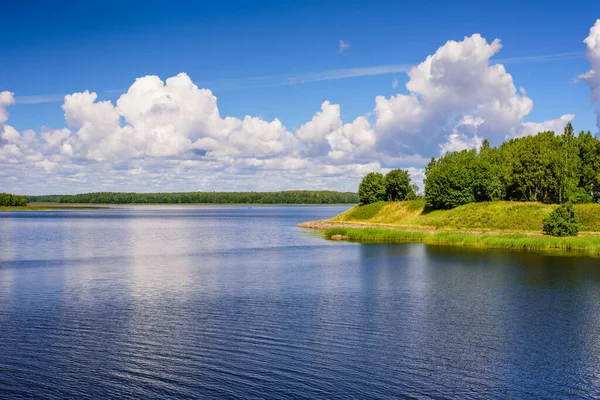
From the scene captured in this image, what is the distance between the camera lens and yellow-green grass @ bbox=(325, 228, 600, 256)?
8409cm

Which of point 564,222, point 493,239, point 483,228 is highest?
point 564,222

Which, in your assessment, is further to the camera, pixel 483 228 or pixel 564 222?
pixel 483 228

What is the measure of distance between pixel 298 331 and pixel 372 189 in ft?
481

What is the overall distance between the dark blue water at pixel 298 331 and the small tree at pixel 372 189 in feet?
367

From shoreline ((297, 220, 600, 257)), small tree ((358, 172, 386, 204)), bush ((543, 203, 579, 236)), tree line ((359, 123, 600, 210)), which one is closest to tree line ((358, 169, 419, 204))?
small tree ((358, 172, 386, 204))

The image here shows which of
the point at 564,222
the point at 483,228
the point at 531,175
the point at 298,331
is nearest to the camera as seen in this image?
the point at 298,331

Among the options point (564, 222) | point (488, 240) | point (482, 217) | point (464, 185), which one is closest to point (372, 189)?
point (464, 185)

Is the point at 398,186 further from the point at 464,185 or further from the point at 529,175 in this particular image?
the point at 529,175

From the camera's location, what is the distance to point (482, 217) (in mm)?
120812

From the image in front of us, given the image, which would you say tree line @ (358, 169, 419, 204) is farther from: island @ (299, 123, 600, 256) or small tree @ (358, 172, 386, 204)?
island @ (299, 123, 600, 256)

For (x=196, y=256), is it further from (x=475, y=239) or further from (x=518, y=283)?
(x=475, y=239)

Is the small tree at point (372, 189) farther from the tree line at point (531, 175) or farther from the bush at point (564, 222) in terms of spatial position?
the bush at point (564, 222)

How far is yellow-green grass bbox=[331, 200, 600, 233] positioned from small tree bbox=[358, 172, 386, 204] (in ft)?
49.6

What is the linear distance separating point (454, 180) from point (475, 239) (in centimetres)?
4345
